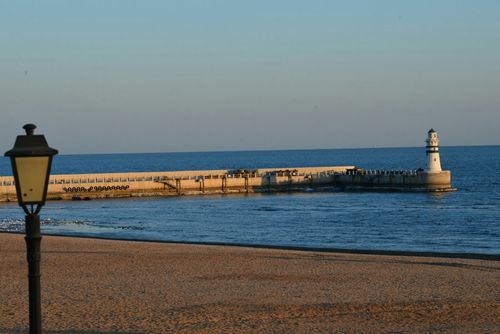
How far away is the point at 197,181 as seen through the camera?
262 feet

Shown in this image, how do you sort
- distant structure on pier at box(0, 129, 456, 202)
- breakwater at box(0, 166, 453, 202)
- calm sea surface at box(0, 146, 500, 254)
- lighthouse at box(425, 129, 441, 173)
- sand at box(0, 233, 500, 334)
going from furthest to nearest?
1. lighthouse at box(425, 129, 441, 173)
2. distant structure on pier at box(0, 129, 456, 202)
3. breakwater at box(0, 166, 453, 202)
4. calm sea surface at box(0, 146, 500, 254)
5. sand at box(0, 233, 500, 334)

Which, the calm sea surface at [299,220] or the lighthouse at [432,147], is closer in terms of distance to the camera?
the calm sea surface at [299,220]

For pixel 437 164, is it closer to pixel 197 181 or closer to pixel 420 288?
pixel 197 181

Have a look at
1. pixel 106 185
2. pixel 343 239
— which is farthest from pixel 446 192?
pixel 343 239

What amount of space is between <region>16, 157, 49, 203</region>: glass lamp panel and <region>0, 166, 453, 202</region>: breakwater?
201 feet

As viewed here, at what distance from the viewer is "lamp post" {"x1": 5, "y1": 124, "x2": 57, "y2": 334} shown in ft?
24.7

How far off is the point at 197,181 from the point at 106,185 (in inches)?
371

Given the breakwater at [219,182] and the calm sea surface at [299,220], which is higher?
the breakwater at [219,182]

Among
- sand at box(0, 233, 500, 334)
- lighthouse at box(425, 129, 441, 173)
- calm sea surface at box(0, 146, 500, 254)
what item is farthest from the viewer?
lighthouse at box(425, 129, 441, 173)

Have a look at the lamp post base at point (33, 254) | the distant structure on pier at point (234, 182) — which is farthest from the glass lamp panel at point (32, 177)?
the distant structure on pier at point (234, 182)

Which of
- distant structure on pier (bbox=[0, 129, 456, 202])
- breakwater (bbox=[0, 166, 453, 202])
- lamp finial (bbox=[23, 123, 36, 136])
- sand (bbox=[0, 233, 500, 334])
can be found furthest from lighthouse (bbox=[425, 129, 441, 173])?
lamp finial (bbox=[23, 123, 36, 136])

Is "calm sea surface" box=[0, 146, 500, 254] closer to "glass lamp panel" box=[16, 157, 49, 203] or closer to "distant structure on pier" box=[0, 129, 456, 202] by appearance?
"distant structure on pier" box=[0, 129, 456, 202]

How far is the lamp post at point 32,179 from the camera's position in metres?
7.53

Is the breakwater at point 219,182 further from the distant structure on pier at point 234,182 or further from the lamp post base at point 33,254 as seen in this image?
the lamp post base at point 33,254
